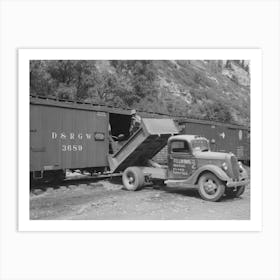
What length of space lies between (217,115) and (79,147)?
11200 millimetres

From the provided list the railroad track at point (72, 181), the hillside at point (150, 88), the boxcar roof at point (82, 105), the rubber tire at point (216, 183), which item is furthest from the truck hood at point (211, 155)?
the hillside at point (150, 88)

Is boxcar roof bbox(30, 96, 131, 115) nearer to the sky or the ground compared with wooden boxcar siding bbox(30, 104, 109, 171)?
nearer to the sky

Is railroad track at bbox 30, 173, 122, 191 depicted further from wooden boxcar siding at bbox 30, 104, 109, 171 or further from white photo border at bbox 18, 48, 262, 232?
white photo border at bbox 18, 48, 262, 232

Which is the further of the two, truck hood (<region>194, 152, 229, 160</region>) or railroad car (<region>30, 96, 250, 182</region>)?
railroad car (<region>30, 96, 250, 182</region>)

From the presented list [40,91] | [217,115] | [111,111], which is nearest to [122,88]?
[217,115]

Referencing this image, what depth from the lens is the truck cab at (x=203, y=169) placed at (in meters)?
8.73

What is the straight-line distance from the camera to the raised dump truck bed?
394 inches

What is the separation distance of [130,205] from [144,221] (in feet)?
4.53

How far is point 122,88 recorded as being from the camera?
20641 millimetres

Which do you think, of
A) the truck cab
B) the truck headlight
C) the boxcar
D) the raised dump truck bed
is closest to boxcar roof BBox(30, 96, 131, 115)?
the boxcar

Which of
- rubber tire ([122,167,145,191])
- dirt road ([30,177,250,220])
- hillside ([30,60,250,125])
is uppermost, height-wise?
hillside ([30,60,250,125])

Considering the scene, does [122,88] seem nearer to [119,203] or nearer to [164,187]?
[164,187]

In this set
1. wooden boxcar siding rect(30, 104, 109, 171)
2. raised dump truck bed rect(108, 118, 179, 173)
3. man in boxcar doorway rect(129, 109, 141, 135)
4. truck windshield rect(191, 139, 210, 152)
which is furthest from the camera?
man in boxcar doorway rect(129, 109, 141, 135)

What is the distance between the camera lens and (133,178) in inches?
405
